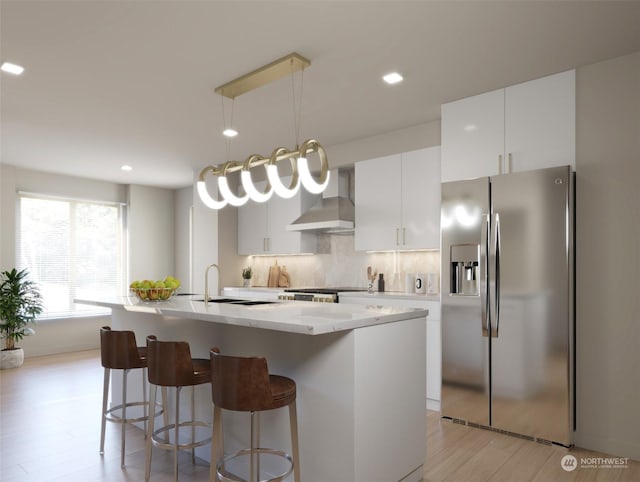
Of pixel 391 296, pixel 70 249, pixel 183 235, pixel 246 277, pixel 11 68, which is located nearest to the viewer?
pixel 11 68

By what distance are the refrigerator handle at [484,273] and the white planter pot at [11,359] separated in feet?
18.0

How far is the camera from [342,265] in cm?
544

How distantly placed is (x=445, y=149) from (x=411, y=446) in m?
Answer: 2.36

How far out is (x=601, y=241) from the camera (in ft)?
9.81

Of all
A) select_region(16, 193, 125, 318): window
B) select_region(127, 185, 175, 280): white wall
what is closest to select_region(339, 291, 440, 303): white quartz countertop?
select_region(127, 185, 175, 280): white wall

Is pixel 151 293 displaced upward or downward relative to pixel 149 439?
upward

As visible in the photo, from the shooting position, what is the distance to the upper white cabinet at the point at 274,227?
5559 millimetres

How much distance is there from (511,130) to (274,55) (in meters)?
1.86

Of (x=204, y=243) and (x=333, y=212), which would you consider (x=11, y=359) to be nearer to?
(x=204, y=243)

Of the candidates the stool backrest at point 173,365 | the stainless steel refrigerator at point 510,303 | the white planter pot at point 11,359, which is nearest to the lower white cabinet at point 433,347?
the stainless steel refrigerator at point 510,303

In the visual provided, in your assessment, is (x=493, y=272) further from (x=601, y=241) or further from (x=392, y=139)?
(x=392, y=139)

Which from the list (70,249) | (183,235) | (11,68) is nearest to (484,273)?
(11,68)

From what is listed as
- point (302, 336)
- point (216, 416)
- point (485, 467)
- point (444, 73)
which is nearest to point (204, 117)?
point (444, 73)

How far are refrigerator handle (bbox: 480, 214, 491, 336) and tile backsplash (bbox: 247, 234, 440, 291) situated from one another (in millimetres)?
1134
